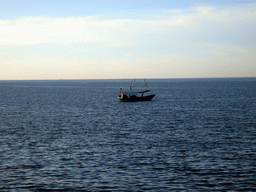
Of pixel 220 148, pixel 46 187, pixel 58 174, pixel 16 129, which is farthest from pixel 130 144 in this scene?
pixel 16 129

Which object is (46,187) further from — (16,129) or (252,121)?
(252,121)

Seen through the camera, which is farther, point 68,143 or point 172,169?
point 68,143

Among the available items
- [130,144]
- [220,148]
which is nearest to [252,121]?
[220,148]

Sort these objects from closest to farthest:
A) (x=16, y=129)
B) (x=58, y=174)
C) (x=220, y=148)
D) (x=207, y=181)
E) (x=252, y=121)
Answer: (x=207, y=181) < (x=58, y=174) < (x=220, y=148) < (x=16, y=129) < (x=252, y=121)

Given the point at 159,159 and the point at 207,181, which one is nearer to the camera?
the point at 207,181

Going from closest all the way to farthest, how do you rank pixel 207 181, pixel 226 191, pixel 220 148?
pixel 226 191, pixel 207 181, pixel 220 148

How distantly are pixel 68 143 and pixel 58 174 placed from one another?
12189 mm

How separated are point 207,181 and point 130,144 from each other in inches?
574

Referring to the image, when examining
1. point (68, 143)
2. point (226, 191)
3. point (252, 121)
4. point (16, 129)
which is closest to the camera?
point (226, 191)

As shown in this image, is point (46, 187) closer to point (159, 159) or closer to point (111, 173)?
point (111, 173)

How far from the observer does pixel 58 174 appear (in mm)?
26172

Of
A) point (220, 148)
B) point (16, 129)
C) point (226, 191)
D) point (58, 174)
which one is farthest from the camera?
point (16, 129)

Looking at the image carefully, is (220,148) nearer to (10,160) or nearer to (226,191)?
(226,191)

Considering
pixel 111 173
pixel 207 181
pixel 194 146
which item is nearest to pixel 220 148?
pixel 194 146
